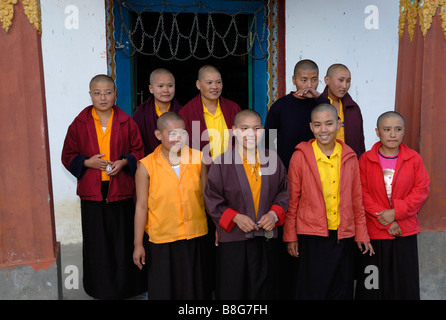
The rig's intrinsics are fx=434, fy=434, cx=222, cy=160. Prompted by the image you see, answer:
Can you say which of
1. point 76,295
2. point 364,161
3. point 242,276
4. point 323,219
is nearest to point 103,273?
point 76,295

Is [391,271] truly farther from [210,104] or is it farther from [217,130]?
[210,104]

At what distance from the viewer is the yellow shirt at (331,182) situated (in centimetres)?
266

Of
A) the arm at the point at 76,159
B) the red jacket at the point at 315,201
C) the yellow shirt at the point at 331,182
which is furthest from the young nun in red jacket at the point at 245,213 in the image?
the arm at the point at 76,159

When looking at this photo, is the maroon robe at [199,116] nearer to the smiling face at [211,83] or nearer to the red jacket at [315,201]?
the smiling face at [211,83]

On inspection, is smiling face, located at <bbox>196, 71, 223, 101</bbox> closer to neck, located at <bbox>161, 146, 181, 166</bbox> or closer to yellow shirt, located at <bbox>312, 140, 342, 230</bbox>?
neck, located at <bbox>161, 146, 181, 166</bbox>

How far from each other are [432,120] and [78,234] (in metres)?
3.55

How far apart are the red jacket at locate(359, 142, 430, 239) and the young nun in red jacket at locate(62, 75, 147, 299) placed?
1.58 metres

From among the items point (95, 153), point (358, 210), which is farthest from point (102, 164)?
point (358, 210)

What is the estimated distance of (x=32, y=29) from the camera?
2.71m

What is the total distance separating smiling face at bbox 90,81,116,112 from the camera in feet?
9.87

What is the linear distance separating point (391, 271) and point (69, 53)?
3456 mm

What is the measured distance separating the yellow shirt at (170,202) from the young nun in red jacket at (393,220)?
111 cm

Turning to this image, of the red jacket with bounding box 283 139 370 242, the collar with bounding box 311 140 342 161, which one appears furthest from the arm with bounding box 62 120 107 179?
the collar with bounding box 311 140 342 161

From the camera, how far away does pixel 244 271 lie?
2.56m
